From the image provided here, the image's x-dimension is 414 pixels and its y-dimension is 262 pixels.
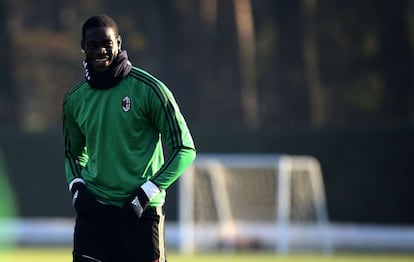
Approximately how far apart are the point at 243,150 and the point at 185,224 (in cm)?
446

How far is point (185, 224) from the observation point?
23.2 meters

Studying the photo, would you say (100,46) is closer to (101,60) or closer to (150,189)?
(101,60)

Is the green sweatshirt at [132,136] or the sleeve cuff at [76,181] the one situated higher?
the green sweatshirt at [132,136]

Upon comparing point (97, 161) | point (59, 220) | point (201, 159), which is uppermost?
point (97, 161)

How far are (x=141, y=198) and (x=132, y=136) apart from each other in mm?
353

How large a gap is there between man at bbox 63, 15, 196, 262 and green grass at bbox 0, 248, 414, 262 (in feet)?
36.6

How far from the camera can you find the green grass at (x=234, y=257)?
733 inches

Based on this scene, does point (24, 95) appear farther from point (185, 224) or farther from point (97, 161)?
point (97, 161)

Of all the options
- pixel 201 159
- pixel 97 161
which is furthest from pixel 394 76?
pixel 97 161

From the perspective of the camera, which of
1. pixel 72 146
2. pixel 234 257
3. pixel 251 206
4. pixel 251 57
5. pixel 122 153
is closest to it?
pixel 122 153

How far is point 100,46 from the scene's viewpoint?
21.9ft

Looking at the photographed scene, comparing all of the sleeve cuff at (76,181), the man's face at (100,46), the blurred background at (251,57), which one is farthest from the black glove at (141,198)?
the blurred background at (251,57)

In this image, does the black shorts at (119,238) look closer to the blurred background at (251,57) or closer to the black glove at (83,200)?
the black glove at (83,200)

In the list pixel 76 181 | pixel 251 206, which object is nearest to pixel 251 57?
pixel 251 206
